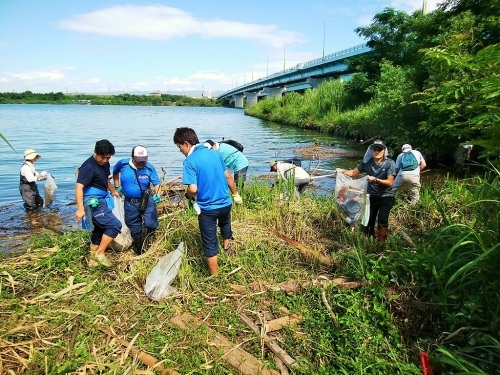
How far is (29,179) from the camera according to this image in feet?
29.7

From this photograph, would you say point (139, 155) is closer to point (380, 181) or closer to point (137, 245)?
A: point (137, 245)

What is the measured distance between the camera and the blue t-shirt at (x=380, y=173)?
5211mm

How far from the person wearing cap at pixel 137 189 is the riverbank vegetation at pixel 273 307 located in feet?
1.34

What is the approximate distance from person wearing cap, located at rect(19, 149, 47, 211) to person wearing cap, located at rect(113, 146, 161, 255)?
17.4 ft

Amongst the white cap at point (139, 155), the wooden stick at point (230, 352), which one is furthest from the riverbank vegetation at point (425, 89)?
the white cap at point (139, 155)

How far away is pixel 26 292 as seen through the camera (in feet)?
13.2

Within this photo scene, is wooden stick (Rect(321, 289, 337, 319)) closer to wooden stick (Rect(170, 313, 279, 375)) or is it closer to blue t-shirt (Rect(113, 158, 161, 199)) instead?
wooden stick (Rect(170, 313, 279, 375))

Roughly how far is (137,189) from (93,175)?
60cm

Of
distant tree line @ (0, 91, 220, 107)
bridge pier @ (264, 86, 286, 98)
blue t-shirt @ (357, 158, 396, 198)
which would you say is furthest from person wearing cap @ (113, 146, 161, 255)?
distant tree line @ (0, 91, 220, 107)

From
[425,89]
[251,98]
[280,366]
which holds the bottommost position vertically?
[280,366]

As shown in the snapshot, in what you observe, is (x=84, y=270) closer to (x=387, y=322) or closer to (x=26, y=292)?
(x=26, y=292)

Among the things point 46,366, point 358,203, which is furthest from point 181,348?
point 358,203

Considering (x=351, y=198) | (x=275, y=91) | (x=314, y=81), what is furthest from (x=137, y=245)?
(x=275, y=91)

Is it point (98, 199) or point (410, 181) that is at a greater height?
point (98, 199)
